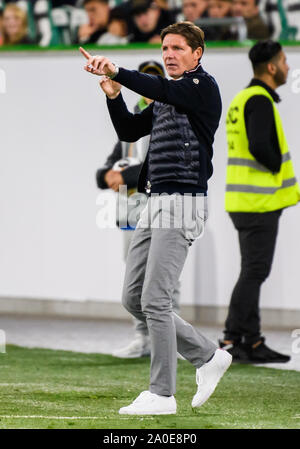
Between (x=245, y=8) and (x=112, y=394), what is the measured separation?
4.93 m

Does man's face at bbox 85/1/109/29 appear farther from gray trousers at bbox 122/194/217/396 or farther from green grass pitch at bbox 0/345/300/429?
gray trousers at bbox 122/194/217/396

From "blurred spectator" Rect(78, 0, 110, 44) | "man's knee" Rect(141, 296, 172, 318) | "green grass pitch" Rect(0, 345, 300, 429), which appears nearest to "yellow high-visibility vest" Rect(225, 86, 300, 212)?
"green grass pitch" Rect(0, 345, 300, 429)

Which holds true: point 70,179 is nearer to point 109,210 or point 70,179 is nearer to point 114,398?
point 109,210

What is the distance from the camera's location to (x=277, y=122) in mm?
7754

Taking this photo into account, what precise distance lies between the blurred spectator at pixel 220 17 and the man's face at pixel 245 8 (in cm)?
5

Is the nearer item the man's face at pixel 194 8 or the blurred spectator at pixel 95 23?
the man's face at pixel 194 8

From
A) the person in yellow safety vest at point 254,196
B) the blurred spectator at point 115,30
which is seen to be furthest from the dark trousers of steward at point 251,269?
the blurred spectator at point 115,30

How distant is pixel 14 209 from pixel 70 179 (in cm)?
64

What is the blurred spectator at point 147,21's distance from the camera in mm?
10500

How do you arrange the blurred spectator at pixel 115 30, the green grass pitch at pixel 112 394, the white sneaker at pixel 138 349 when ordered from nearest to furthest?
1. the green grass pitch at pixel 112 394
2. the white sneaker at pixel 138 349
3. the blurred spectator at pixel 115 30

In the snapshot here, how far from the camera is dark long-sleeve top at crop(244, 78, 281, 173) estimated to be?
24.9 feet

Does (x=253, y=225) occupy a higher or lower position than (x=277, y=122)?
lower

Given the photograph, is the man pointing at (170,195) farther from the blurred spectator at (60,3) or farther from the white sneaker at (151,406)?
the blurred spectator at (60,3)
